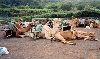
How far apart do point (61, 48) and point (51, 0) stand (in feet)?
188

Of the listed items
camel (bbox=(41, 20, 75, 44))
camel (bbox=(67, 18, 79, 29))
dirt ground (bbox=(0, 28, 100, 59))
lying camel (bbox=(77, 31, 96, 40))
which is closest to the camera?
dirt ground (bbox=(0, 28, 100, 59))

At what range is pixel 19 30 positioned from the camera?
52.5 ft

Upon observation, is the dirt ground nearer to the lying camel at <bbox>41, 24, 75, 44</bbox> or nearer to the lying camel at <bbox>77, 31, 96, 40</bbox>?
the lying camel at <bbox>41, 24, 75, 44</bbox>

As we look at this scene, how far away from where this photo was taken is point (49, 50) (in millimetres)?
11844

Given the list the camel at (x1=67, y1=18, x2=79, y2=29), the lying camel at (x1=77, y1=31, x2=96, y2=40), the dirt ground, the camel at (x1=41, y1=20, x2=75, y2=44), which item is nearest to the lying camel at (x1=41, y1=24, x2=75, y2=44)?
the camel at (x1=41, y1=20, x2=75, y2=44)

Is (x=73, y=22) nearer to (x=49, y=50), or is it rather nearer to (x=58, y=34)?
(x=58, y=34)

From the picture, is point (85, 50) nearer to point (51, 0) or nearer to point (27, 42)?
point (27, 42)

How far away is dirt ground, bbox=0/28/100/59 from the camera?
10.5 metres

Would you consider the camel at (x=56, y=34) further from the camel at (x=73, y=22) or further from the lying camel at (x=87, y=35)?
the camel at (x=73, y=22)

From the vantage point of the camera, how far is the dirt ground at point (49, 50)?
1054cm

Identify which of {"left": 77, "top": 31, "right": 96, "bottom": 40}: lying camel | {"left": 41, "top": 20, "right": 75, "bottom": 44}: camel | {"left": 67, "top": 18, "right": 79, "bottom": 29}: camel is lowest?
{"left": 67, "top": 18, "right": 79, "bottom": 29}: camel

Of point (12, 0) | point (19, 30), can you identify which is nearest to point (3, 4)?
point (12, 0)

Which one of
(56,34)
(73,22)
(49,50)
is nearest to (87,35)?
(56,34)

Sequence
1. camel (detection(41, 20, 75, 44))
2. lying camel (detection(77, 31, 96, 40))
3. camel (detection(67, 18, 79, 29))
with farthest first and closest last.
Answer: camel (detection(67, 18, 79, 29)), lying camel (detection(77, 31, 96, 40)), camel (detection(41, 20, 75, 44))
